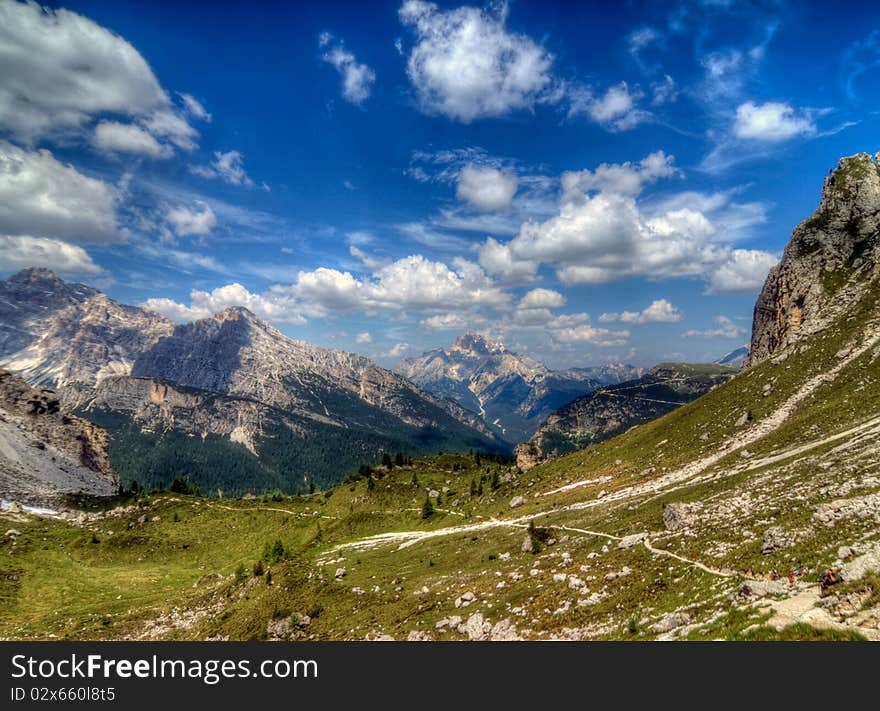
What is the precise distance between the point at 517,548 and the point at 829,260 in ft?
386

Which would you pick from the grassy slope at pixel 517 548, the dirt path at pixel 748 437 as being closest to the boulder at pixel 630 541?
the grassy slope at pixel 517 548

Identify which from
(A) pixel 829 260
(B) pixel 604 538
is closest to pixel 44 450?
(B) pixel 604 538

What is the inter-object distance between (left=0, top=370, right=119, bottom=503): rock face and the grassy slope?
35.9 metres

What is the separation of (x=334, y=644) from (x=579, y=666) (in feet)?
27.0

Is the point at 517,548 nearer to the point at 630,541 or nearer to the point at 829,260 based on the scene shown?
the point at 630,541

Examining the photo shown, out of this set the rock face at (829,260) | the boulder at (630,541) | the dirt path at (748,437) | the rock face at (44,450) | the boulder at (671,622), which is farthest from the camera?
the rock face at (44,450)

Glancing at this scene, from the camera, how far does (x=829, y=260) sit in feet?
351

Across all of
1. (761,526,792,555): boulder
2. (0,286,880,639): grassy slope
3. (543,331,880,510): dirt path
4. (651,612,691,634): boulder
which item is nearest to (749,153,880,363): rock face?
(0,286,880,639): grassy slope

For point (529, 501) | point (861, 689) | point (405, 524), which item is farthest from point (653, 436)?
point (861, 689)

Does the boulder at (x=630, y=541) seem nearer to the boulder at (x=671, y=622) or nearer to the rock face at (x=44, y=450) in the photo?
the boulder at (x=671, y=622)

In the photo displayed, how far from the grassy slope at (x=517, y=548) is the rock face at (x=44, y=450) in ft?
118

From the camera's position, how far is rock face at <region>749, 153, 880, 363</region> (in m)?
97.2

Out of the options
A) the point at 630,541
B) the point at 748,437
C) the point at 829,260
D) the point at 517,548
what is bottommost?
the point at 517,548

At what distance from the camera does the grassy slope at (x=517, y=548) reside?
90.5ft
